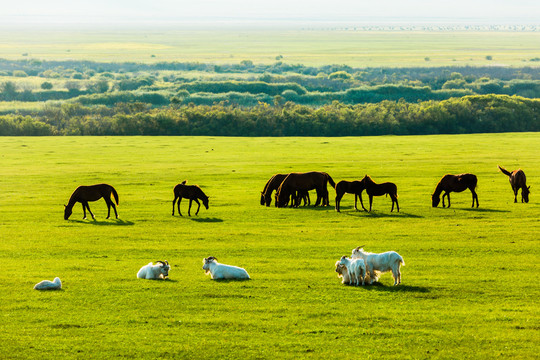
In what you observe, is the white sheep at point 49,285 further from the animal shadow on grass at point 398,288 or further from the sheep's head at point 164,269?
the animal shadow on grass at point 398,288

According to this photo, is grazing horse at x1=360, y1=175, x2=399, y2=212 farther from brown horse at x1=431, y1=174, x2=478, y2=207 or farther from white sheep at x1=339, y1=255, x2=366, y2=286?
white sheep at x1=339, y1=255, x2=366, y2=286

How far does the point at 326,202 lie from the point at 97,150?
38.0 meters

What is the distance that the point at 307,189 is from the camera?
97.6 feet

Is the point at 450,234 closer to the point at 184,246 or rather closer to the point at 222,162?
the point at 184,246

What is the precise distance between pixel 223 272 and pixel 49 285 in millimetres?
4070

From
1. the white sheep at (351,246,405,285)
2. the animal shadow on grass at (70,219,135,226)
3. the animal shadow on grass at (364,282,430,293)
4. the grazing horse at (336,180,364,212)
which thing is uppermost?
the grazing horse at (336,180,364,212)

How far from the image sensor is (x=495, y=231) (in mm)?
23203

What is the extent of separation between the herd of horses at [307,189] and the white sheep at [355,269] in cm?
1112

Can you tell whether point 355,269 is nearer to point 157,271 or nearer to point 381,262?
point 381,262

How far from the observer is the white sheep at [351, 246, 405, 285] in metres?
15.7

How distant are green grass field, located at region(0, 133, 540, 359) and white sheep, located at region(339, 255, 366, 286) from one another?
Answer: 383 millimetres

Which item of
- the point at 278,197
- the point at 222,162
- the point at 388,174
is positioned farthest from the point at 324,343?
the point at 222,162

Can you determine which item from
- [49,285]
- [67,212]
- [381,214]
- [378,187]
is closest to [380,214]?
[381,214]

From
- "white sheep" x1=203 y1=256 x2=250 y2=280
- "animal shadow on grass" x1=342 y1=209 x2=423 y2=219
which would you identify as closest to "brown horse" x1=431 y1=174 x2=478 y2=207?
"animal shadow on grass" x1=342 y1=209 x2=423 y2=219
